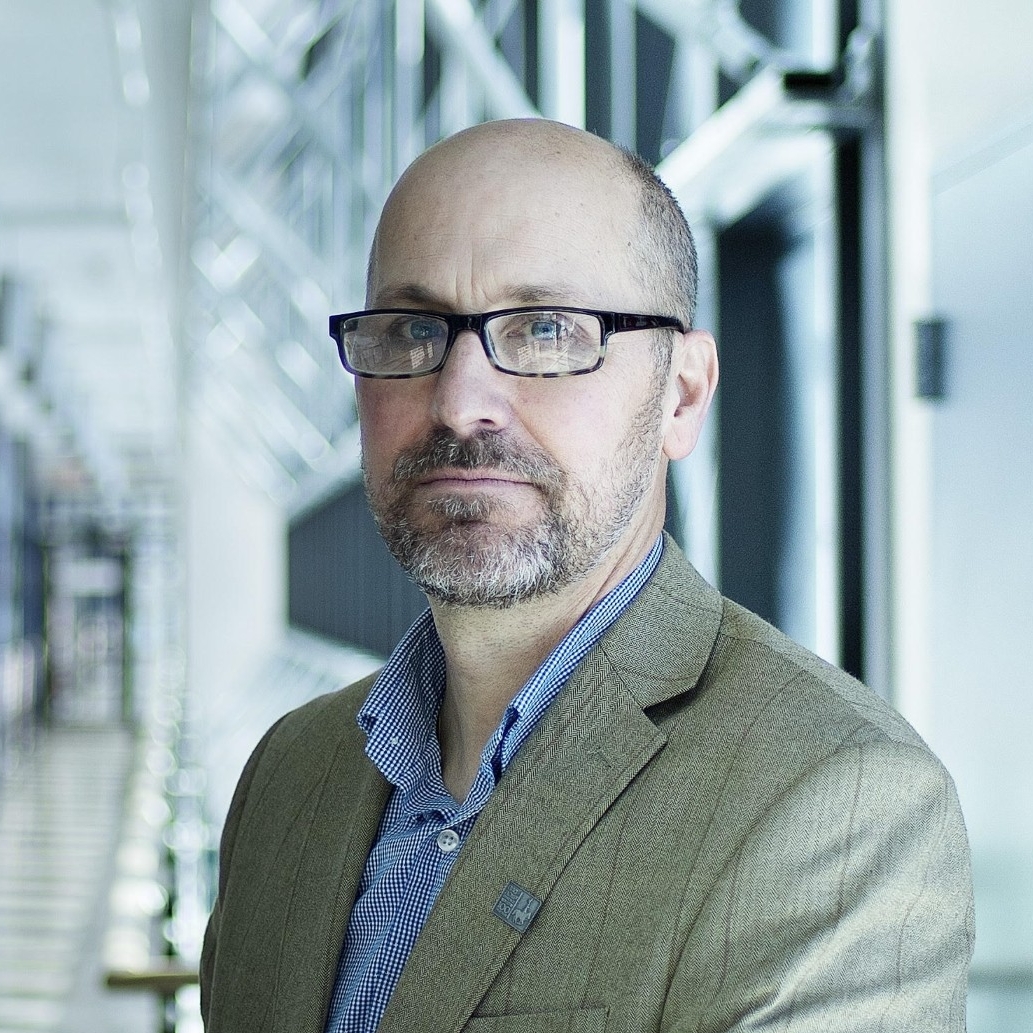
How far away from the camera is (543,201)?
4.56 ft

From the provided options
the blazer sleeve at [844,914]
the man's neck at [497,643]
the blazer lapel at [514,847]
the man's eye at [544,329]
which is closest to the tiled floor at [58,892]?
the man's neck at [497,643]

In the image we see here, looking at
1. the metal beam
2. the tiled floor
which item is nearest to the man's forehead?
the metal beam

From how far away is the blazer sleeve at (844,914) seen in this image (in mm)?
1057

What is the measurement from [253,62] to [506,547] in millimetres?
7639

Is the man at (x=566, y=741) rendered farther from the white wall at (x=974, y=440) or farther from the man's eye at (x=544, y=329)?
the white wall at (x=974, y=440)

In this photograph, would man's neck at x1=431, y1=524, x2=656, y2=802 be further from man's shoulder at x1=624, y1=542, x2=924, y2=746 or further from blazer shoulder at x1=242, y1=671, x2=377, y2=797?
blazer shoulder at x1=242, y1=671, x2=377, y2=797

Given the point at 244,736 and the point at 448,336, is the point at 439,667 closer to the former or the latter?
the point at 448,336

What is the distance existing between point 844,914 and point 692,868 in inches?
5.3

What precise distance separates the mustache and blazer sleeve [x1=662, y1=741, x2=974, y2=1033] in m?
0.40

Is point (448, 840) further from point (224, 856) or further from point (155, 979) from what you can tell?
point (155, 979)

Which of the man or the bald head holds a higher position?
the bald head

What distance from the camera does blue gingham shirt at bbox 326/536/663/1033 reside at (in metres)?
1.38

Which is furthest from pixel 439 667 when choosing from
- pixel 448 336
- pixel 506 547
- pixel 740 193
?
pixel 740 193

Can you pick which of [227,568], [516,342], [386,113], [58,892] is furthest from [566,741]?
[227,568]
